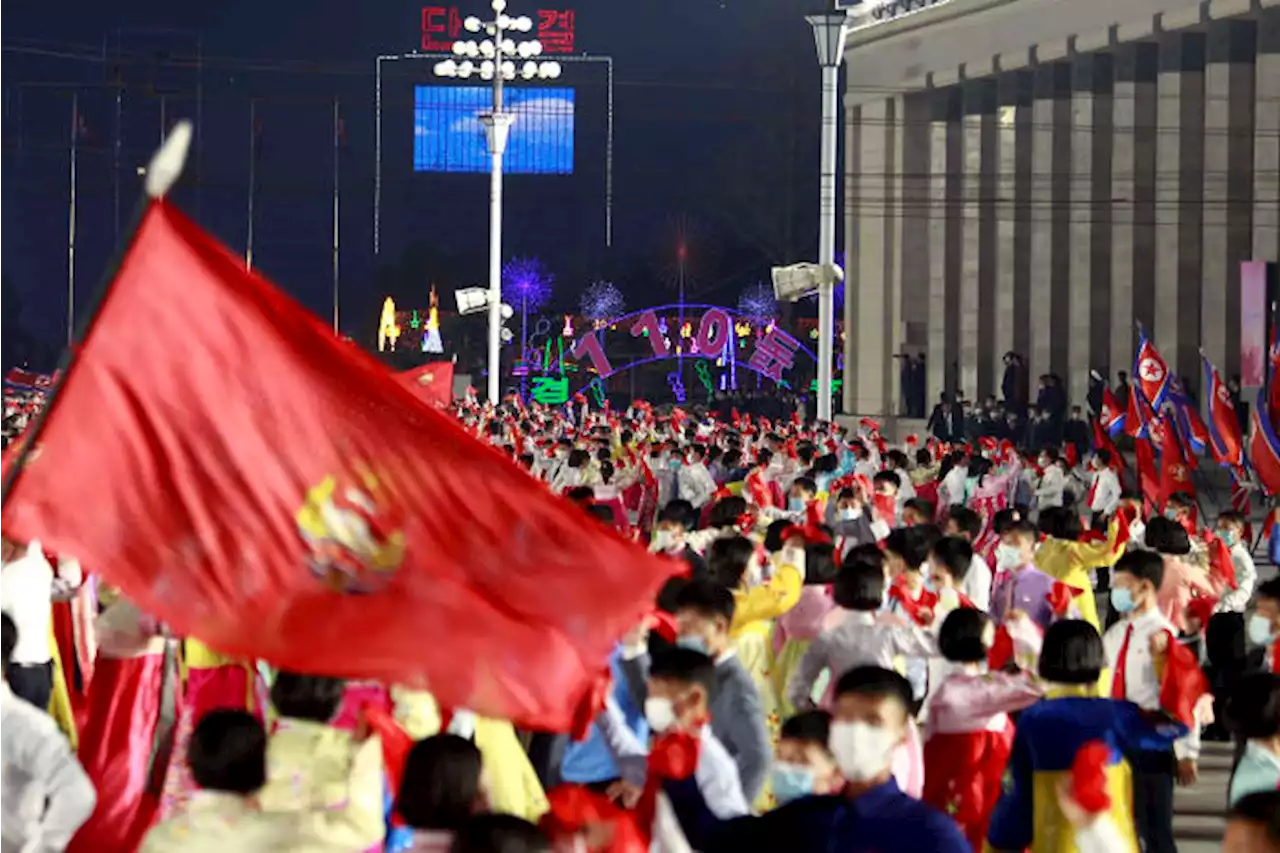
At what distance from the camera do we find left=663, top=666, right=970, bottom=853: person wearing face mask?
21.5 feet

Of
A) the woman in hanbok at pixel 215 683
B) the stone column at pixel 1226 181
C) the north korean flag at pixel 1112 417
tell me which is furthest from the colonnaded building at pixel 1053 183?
the woman in hanbok at pixel 215 683

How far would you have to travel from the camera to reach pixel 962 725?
34.3ft

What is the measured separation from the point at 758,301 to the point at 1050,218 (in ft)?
180

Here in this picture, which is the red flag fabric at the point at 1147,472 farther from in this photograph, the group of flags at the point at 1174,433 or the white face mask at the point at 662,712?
the white face mask at the point at 662,712

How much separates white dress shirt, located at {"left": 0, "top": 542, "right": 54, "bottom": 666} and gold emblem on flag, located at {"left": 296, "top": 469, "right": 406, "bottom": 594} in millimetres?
4442

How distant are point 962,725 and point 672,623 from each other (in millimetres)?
1113

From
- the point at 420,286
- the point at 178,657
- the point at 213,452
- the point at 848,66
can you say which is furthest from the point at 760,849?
the point at 420,286

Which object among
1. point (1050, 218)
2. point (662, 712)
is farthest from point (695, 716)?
point (1050, 218)

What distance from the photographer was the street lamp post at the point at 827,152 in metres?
35.1

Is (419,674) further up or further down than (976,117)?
further down

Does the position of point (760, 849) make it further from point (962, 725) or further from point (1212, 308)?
point (1212, 308)

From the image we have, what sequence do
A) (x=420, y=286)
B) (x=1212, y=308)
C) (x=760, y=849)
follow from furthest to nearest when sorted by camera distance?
(x=420, y=286)
(x=1212, y=308)
(x=760, y=849)

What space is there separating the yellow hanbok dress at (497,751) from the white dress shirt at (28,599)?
3.64m

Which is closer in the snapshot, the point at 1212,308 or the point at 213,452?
the point at 213,452
